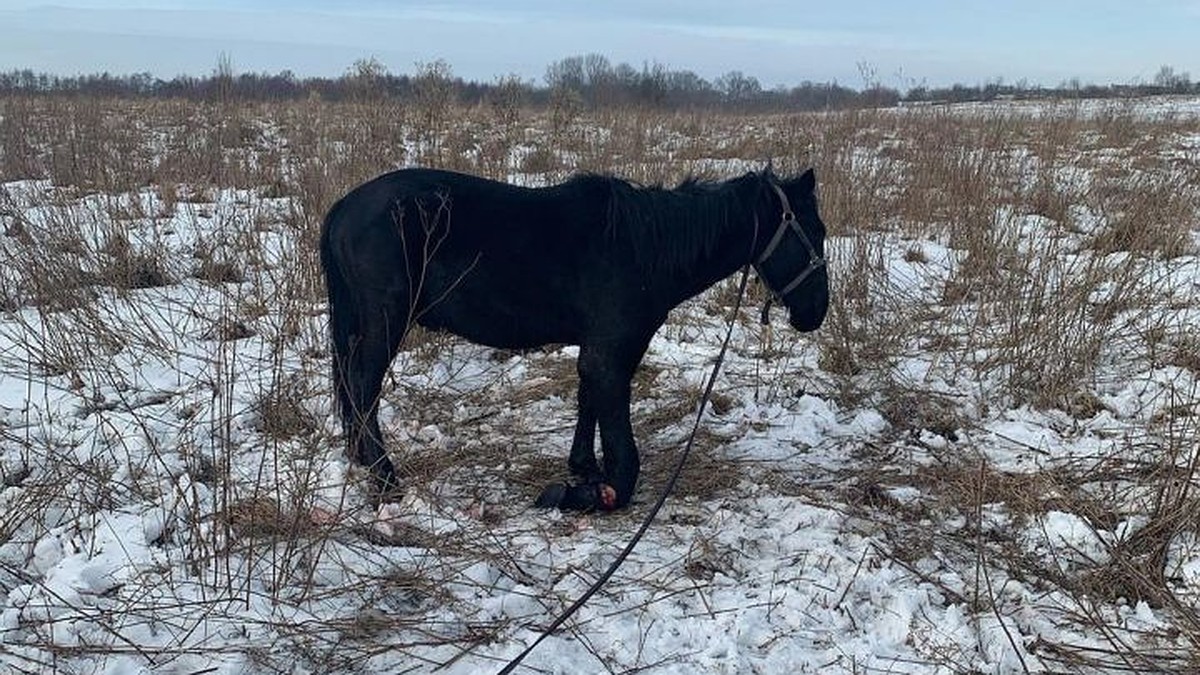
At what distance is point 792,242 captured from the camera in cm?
369

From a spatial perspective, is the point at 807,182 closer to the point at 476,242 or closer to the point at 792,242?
the point at 792,242

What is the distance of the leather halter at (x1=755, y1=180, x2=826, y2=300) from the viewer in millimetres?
3617

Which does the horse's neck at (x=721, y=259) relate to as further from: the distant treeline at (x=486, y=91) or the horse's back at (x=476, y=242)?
the distant treeline at (x=486, y=91)

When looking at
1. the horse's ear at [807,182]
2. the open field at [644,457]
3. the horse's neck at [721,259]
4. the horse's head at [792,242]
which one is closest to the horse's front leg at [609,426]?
the open field at [644,457]

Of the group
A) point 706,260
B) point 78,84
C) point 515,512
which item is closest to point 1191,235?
point 706,260

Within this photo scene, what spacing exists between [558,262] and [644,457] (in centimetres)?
119

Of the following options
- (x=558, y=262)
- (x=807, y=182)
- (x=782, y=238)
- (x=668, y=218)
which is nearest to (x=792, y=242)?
(x=782, y=238)

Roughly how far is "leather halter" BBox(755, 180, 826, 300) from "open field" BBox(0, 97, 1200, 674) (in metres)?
0.91

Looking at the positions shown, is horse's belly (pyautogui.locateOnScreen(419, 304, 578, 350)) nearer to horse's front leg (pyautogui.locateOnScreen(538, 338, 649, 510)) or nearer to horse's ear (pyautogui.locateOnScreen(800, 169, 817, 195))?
horse's front leg (pyautogui.locateOnScreen(538, 338, 649, 510))

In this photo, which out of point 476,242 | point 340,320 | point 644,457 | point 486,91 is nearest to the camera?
point 476,242

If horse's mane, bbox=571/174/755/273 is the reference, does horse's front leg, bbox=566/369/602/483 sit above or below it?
below

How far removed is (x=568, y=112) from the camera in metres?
10.7

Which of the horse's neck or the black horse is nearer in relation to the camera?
the black horse

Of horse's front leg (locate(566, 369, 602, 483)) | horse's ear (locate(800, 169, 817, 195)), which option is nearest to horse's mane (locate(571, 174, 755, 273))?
horse's ear (locate(800, 169, 817, 195))
